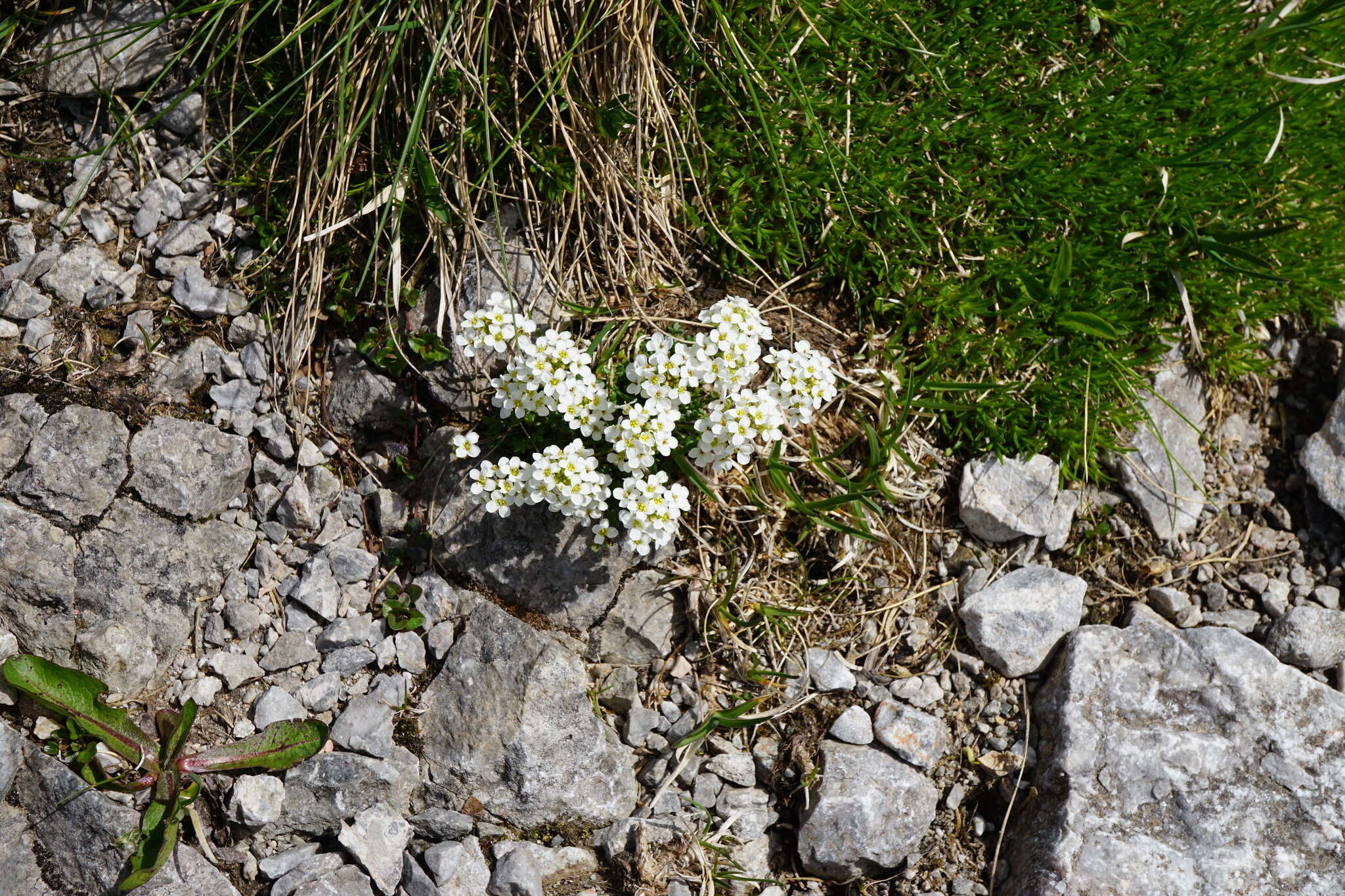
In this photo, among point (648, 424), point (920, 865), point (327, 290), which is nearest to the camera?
point (648, 424)

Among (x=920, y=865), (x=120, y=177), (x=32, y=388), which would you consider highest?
(x=120, y=177)

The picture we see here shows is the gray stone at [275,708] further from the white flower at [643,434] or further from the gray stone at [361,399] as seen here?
the white flower at [643,434]

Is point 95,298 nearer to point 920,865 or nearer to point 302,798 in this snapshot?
point 302,798

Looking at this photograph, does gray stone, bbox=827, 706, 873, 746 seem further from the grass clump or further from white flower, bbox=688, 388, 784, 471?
the grass clump

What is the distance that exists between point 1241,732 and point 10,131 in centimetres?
537

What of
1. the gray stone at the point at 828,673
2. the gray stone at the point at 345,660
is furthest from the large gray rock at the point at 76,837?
the gray stone at the point at 828,673

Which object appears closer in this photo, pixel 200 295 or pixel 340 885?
pixel 340 885

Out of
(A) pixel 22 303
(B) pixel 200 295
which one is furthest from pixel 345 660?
(A) pixel 22 303

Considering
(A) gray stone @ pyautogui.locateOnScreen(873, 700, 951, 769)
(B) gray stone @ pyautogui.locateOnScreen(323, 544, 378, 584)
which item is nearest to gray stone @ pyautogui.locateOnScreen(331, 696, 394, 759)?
(B) gray stone @ pyautogui.locateOnScreen(323, 544, 378, 584)

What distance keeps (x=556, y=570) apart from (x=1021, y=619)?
1.87 m

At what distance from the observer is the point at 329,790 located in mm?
3322

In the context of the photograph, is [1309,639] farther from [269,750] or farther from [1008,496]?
[269,750]

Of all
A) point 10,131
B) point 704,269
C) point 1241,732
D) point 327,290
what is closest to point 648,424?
point 704,269

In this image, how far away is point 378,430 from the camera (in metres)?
3.86
